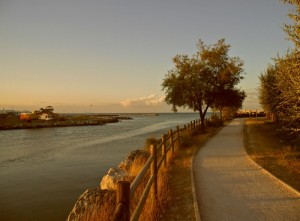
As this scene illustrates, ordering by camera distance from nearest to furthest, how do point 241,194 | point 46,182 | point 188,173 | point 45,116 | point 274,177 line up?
point 241,194 → point 274,177 → point 188,173 → point 46,182 → point 45,116

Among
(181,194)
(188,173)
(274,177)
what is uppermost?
(274,177)

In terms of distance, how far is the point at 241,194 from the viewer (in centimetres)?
877

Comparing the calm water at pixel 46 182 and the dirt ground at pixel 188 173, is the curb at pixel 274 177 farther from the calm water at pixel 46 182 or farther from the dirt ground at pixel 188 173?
the calm water at pixel 46 182

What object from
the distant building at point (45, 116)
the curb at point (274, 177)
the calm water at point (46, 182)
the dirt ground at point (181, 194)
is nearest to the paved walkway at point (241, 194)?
the curb at point (274, 177)

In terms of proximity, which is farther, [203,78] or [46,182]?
[203,78]

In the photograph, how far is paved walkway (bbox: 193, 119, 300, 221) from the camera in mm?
7088

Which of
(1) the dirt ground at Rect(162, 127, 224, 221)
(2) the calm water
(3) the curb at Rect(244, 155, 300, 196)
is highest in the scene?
(3) the curb at Rect(244, 155, 300, 196)

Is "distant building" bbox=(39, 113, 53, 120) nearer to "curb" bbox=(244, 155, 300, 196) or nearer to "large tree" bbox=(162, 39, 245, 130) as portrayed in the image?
"large tree" bbox=(162, 39, 245, 130)

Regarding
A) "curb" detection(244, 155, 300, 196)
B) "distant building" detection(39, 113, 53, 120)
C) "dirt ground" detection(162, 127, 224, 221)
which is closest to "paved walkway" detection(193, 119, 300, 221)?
"curb" detection(244, 155, 300, 196)

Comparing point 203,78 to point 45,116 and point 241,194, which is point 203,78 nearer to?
point 241,194

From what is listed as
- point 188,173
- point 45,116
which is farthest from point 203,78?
point 45,116

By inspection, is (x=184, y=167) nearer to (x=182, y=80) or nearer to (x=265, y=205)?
(x=265, y=205)

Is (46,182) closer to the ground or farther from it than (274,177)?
closer to the ground

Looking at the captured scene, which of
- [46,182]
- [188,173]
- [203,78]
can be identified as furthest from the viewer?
[203,78]
